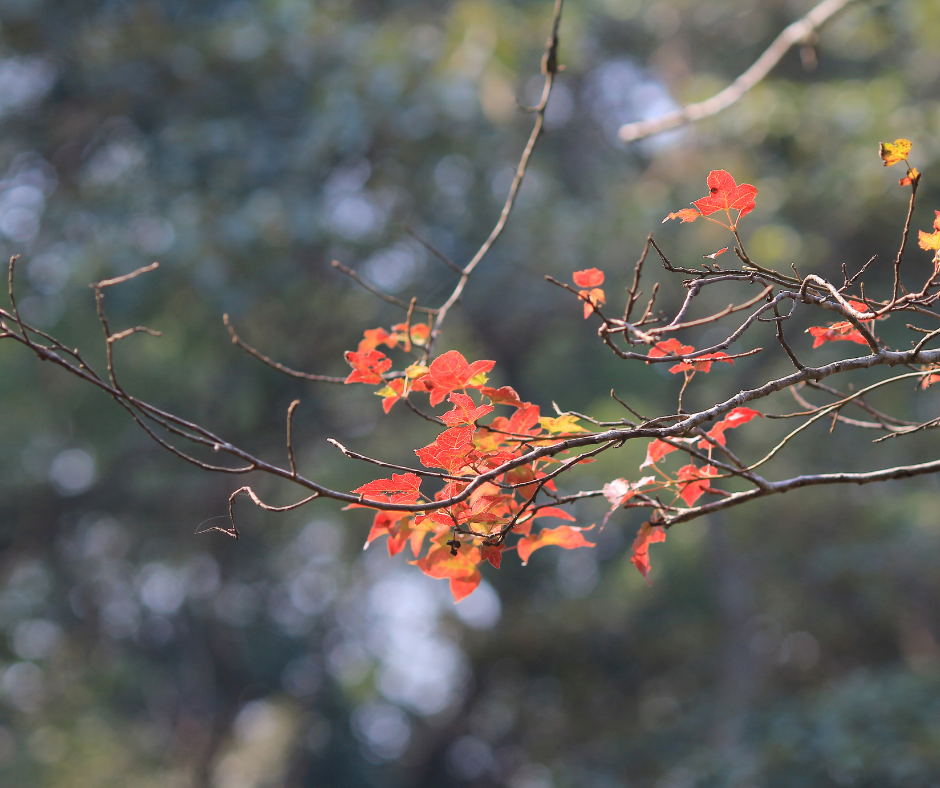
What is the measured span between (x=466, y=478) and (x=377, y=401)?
170 inches

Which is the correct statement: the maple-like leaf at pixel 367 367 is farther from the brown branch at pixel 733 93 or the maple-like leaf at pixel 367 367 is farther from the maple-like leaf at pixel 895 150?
the brown branch at pixel 733 93

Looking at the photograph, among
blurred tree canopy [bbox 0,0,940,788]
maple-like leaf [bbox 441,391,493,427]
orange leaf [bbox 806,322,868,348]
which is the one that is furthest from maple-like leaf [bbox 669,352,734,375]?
blurred tree canopy [bbox 0,0,940,788]

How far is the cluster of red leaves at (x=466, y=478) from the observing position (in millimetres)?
730

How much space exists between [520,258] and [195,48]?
2105 mm

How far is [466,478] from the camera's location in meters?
0.66

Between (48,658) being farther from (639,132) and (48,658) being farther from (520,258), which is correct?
(639,132)

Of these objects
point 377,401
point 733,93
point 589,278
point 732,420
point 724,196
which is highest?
point 733,93

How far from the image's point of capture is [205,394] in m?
4.41

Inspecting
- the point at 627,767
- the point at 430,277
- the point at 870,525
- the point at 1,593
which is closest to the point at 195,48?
the point at 430,277

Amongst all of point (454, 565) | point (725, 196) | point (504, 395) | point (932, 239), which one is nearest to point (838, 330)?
point (932, 239)

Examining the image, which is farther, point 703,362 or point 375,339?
point 375,339

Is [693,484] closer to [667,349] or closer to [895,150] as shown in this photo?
[667,349]

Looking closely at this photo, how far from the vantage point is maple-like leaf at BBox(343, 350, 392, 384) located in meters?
0.90

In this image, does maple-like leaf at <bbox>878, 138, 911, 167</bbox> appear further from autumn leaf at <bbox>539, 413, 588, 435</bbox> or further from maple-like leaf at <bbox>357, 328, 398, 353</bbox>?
maple-like leaf at <bbox>357, 328, 398, 353</bbox>
